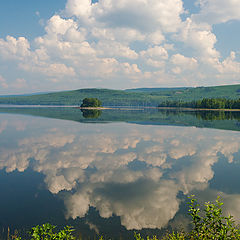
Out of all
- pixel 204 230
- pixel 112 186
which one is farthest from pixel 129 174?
pixel 204 230

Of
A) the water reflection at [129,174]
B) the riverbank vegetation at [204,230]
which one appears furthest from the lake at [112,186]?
the riverbank vegetation at [204,230]

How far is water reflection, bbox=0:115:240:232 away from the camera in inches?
727

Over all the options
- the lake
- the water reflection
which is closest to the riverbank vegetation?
the lake

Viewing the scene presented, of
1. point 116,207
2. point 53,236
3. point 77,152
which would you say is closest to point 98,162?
point 77,152

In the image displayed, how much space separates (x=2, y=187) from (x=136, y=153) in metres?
22.7

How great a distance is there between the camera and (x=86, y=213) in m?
17.6

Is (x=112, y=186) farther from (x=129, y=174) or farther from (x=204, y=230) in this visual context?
(x=204, y=230)

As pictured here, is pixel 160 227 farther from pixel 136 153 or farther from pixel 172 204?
pixel 136 153

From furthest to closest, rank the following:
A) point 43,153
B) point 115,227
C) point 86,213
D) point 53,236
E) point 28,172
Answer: point 43,153
point 28,172
point 86,213
point 115,227
point 53,236

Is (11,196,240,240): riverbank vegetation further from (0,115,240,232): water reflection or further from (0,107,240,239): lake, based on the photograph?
(0,115,240,232): water reflection

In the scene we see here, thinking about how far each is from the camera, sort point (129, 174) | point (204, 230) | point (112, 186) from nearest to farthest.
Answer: point (204, 230), point (112, 186), point (129, 174)

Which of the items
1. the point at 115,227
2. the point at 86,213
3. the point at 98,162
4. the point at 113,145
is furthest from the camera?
the point at 113,145

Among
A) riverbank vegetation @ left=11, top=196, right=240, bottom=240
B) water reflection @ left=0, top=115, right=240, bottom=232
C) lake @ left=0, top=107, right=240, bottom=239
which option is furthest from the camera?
water reflection @ left=0, top=115, right=240, bottom=232

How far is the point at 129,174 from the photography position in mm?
27625
